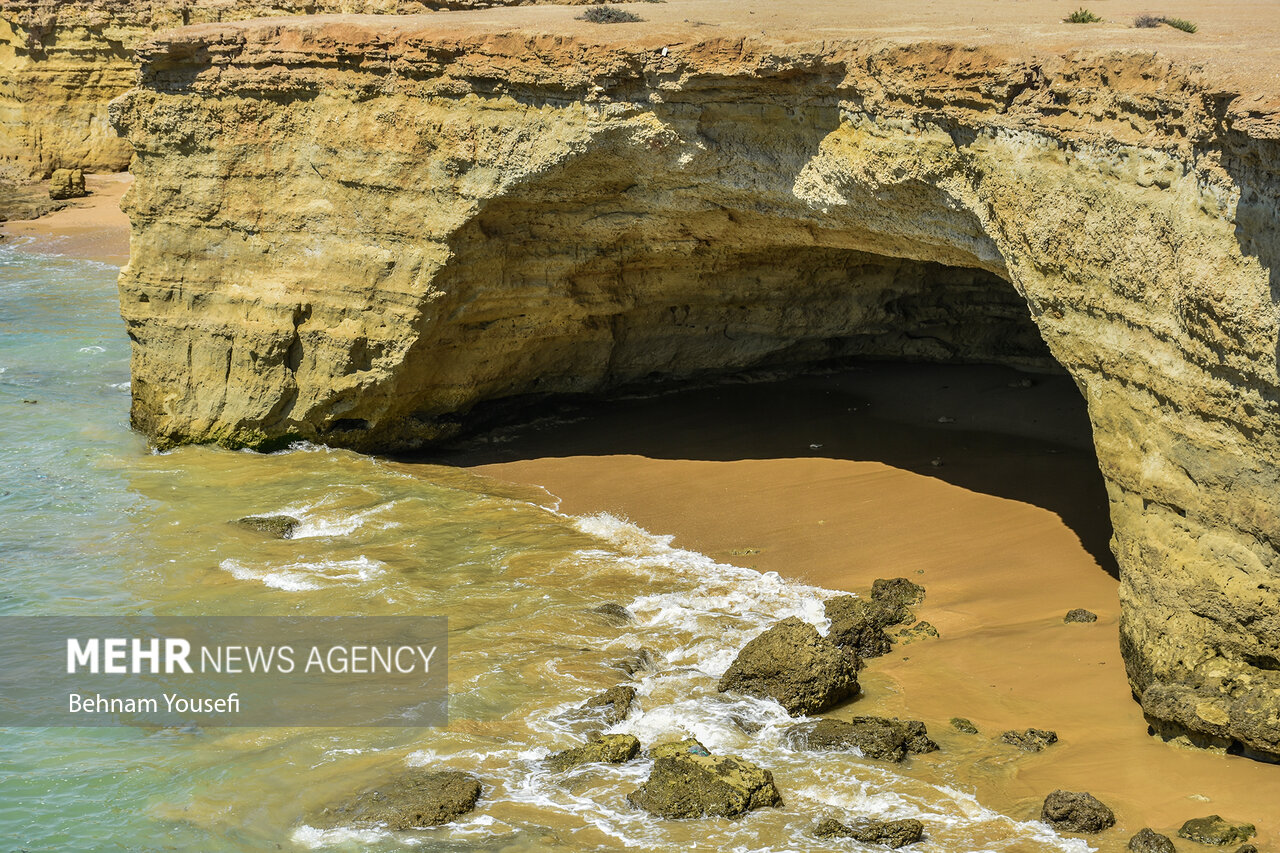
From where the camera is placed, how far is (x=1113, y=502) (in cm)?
790

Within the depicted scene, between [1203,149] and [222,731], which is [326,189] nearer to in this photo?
[222,731]

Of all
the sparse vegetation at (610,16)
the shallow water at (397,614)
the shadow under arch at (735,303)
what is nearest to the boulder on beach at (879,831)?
the shallow water at (397,614)

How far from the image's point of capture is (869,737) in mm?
7145

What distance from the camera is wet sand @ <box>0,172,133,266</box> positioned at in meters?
24.1

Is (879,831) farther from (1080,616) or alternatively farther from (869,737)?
(1080,616)

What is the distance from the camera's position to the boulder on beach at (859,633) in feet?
27.8

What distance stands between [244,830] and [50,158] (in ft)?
84.3

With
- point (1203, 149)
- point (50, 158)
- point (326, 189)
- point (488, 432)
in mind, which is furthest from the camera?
point (50, 158)

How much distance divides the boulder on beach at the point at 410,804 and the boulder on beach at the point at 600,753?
52 cm

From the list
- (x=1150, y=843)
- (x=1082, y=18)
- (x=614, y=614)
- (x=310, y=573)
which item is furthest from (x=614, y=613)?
(x=1082, y=18)

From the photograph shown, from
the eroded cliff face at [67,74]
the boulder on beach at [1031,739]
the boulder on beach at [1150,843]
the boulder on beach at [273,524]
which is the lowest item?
the boulder on beach at [273,524]

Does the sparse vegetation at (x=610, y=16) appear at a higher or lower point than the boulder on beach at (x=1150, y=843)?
higher

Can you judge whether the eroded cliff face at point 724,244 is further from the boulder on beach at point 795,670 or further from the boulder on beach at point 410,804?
the boulder on beach at point 410,804

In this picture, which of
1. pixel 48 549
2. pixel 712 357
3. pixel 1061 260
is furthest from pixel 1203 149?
pixel 48 549
